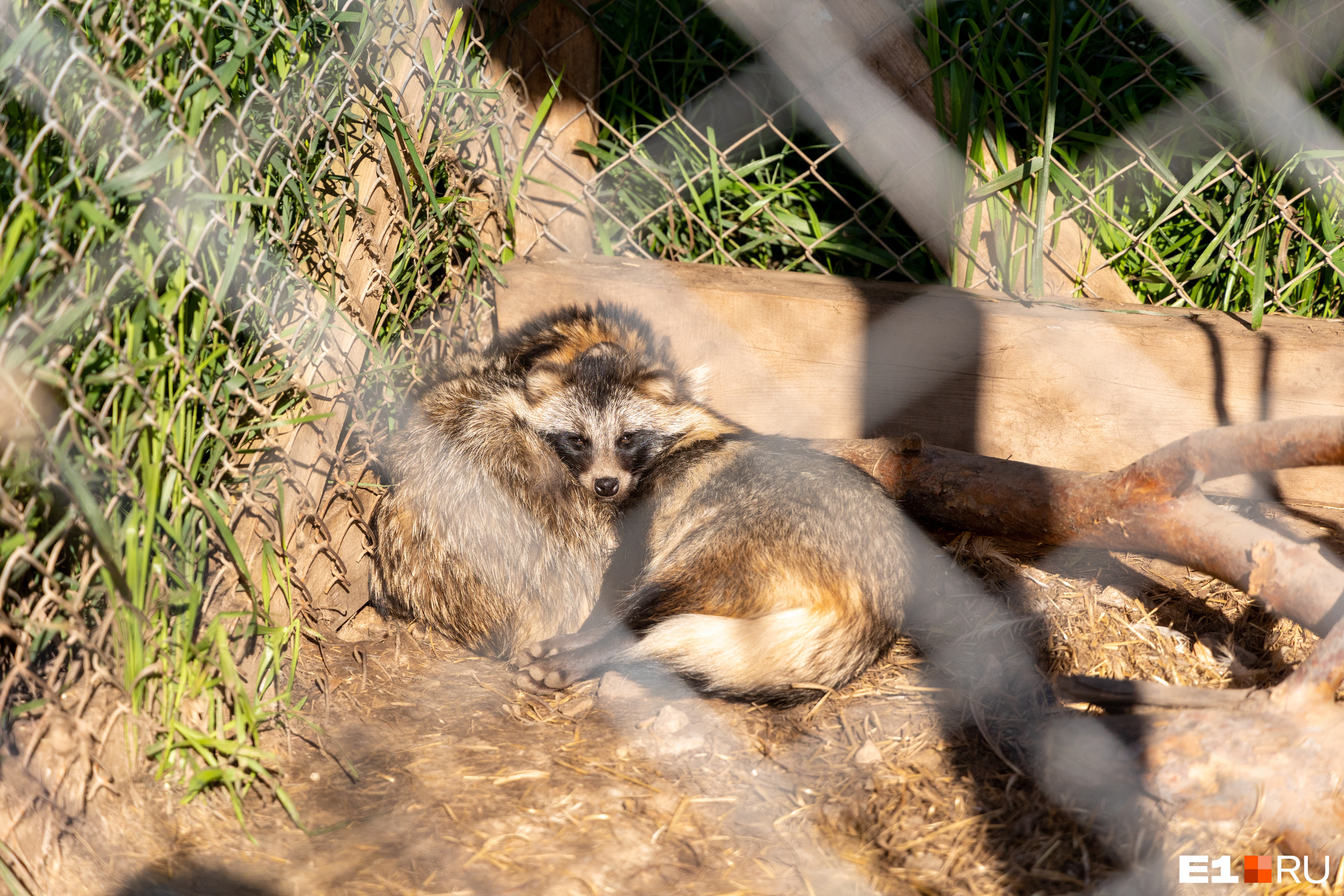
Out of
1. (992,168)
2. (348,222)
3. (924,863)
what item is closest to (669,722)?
(924,863)

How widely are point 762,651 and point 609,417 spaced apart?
108 centimetres

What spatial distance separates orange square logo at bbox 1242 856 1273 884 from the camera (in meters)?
1.78

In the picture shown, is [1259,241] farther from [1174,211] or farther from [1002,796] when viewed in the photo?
[1002,796]

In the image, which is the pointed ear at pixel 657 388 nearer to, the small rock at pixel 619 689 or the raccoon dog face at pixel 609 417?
the raccoon dog face at pixel 609 417

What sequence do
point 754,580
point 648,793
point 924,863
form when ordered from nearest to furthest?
point 924,863, point 648,793, point 754,580

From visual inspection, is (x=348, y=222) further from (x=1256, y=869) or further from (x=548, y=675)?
(x=1256, y=869)

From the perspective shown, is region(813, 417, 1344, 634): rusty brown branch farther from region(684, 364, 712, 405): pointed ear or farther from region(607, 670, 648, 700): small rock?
region(607, 670, 648, 700): small rock

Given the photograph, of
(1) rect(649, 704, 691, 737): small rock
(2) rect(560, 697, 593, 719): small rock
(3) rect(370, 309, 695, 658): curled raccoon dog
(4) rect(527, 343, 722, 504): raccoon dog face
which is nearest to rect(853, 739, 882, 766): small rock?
(1) rect(649, 704, 691, 737): small rock

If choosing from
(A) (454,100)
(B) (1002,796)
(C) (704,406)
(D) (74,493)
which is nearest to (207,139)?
(D) (74,493)

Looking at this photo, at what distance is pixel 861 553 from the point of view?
8.41 ft

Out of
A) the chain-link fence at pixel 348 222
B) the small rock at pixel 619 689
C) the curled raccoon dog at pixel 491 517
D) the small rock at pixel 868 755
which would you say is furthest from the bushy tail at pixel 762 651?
the chain-link fence at pixel 348 222

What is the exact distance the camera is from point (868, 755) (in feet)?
7.48

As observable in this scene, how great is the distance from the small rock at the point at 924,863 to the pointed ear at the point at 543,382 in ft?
5.99

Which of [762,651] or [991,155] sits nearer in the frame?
[762,651]
